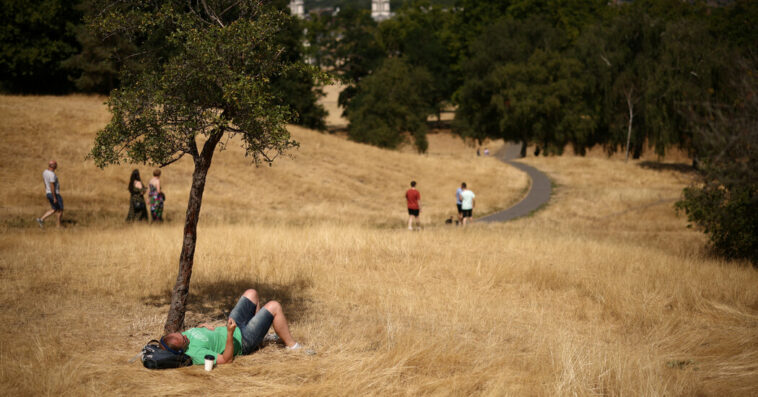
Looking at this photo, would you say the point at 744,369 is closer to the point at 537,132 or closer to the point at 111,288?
the point at 111,288

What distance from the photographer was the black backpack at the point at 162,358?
6.42 metres

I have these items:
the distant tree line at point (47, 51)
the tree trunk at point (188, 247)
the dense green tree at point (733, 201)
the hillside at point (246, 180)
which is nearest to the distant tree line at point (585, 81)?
the hillside at point (246, 180)

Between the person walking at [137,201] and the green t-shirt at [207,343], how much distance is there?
35.4ft

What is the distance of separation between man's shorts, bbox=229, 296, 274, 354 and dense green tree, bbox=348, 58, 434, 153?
44.3m

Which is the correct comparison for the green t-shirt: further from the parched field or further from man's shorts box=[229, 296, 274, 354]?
the parched field

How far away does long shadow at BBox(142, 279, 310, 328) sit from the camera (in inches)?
364

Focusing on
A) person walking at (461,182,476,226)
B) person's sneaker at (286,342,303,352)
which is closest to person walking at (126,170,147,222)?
person's sneaker at (286,342,303,352)

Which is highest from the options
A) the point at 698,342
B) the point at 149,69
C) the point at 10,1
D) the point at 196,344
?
the point at 10,1

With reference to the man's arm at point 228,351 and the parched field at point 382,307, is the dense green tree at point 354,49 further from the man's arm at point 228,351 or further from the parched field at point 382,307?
the man's arm at point 228,351

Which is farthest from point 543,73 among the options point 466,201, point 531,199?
point 466,201

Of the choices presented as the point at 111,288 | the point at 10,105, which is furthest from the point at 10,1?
the point at 111,288

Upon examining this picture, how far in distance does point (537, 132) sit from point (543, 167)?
702 cm

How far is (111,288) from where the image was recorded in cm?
1007

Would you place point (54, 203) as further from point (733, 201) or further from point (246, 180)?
point (733, 201)
